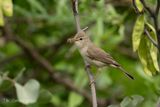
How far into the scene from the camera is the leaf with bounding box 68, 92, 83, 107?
477cm

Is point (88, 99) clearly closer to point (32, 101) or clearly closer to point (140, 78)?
point (140, 78)

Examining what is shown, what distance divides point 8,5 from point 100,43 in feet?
7.88

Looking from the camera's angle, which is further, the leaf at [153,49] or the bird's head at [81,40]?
the bird's head at [81,40]

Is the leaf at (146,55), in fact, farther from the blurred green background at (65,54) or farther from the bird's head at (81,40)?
the blurred green background at (65,54)

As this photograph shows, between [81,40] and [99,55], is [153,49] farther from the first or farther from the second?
[99,55]

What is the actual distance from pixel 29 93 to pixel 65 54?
1983mm

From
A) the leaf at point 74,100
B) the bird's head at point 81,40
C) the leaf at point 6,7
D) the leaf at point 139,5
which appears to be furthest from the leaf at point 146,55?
the leaf at point 74,100

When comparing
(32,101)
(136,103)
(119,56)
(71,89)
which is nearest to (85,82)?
(71,89)

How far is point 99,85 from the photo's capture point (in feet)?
17.2

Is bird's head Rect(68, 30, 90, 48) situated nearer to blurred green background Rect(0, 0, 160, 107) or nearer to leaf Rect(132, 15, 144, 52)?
blurred green background Rect(0, 0, 160, 107)

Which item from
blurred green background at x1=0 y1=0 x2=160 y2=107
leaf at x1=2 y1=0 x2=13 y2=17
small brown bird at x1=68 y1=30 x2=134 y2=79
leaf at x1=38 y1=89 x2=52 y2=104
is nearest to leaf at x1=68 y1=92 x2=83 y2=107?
blurred green background at x1=0 y1=0 x2=160 y2=107

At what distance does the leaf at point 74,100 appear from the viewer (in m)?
4.77

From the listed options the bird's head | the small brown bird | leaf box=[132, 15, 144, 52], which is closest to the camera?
leaf box=[132, 15, 144, 52]

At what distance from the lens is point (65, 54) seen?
5.30 meters
